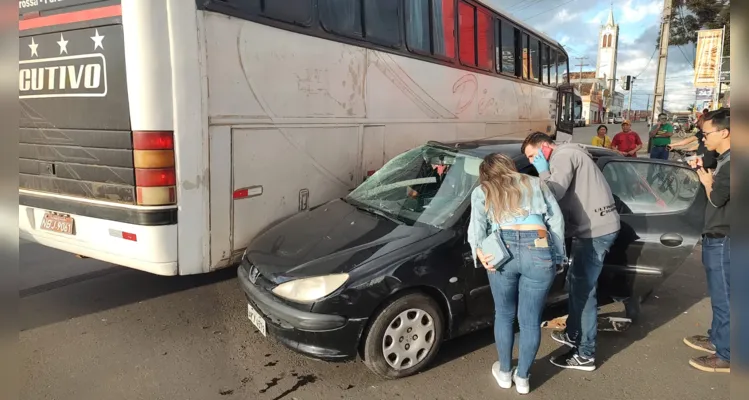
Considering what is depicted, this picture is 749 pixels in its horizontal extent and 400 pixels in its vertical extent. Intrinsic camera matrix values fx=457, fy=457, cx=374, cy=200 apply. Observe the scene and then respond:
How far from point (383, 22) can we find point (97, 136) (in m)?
3.37

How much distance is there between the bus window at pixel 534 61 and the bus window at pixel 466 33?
2.83m

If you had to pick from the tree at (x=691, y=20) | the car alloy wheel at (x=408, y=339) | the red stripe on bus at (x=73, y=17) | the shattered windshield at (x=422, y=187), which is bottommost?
the car alloy wheel at (x=408, y=339)

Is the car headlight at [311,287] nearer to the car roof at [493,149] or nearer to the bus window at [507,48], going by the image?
the car roof at [493,149]

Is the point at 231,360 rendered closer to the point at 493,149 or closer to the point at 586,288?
the point at 586,288

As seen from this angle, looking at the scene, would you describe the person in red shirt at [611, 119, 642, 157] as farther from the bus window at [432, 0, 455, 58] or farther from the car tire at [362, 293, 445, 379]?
the car tire at [362, 293, 445, 379]

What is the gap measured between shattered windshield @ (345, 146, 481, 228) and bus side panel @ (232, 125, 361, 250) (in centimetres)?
68

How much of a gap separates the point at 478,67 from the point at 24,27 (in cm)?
604

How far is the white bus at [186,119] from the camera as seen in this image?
3533 mm

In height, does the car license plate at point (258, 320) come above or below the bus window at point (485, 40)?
below

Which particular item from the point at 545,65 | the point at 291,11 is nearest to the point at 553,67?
the point at 545,65

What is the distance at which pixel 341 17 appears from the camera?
4.96 metres

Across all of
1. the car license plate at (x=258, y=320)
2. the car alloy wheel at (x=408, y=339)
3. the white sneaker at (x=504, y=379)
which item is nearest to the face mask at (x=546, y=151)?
the car alloy wheel at (x=408, y=339)

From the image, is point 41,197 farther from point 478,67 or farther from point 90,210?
point 478,67

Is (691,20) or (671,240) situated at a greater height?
(691,20)
